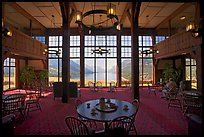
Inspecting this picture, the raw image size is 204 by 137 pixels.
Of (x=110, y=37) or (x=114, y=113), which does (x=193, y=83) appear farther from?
(x=114, y=113)

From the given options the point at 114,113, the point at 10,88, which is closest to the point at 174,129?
the point at 114,113

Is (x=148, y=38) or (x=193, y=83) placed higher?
(x=148, y=38)

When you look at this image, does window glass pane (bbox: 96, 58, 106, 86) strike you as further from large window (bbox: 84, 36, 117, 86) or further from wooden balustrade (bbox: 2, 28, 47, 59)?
wooden balustrade (bbox: 2, 28, 47, 59)

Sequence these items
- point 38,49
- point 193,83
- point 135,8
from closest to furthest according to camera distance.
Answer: point 135,8
point 38,49
point 193,83

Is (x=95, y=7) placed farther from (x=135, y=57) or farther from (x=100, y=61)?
(x=100, y=61)

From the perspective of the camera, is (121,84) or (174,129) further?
(121,84)

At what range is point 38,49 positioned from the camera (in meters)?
10.1

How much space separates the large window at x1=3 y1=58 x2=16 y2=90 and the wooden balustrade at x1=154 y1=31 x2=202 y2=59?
12361 mm

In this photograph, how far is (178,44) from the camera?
806cm

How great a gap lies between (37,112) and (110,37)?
9.08 metres

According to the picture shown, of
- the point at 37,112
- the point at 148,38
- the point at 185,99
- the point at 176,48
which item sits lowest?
the point at 37,112

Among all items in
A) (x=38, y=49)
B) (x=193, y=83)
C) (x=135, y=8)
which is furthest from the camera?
(x=193, y=83)

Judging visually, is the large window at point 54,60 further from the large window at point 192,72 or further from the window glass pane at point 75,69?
the large window at point 192,72

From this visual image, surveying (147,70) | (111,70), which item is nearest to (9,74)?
(111,70)
